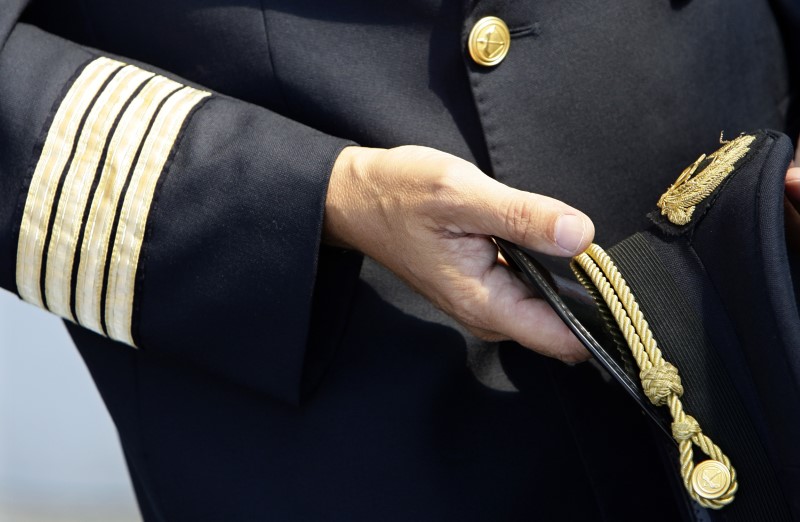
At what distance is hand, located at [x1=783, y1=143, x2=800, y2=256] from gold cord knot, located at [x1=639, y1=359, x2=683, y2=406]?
7.9 inches

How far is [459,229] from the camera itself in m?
0.70

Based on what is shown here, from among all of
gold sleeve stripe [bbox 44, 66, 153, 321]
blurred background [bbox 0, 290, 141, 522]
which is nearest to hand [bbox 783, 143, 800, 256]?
gold sleeve stripe [bbox 44, 66, 153, 321]

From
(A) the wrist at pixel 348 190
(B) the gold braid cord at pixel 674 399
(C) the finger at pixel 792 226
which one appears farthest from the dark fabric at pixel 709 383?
(A) the wrist at pixel 348 190

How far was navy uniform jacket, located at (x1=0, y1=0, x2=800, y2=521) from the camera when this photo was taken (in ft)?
2.54

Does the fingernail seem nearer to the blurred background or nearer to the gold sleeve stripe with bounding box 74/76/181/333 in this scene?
the gold sleeve stripe with bounding box 74/76/181/333

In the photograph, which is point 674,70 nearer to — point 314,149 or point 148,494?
point 314,149

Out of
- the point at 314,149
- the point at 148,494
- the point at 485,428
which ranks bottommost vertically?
the point at 148,494

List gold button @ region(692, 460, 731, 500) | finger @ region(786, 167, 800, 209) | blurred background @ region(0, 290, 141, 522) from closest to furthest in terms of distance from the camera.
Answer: gold button @ region(692, 460, 731, 500) < finger @ region(786, 167, 800, 209) < blurred background @ region(0, 290, 141, 522)

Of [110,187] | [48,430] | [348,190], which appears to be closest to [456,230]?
[348,190]

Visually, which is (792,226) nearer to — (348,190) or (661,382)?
(661,382)

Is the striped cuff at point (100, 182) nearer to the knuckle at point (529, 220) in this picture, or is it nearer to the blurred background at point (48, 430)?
the knuckle at point (529, 220)

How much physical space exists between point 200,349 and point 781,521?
0.52 meters

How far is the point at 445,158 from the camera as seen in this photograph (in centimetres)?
70

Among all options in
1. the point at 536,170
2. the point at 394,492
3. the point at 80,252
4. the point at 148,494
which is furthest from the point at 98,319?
the point at 536,170
